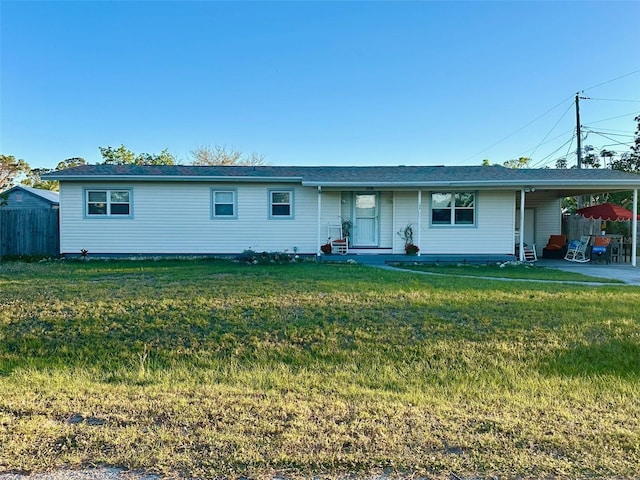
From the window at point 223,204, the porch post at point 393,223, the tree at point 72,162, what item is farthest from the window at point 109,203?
the tree at point 72,162

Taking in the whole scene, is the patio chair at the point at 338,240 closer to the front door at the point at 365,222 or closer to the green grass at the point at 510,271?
the front door at the point at 365,222

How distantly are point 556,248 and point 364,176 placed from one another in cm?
865

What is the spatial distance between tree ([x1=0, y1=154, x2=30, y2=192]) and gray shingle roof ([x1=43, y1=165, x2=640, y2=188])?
103 feet

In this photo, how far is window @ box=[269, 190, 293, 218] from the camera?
13.9 m

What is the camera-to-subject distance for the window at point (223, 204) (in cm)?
1385

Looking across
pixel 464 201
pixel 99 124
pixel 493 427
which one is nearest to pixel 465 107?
pixel 464 201

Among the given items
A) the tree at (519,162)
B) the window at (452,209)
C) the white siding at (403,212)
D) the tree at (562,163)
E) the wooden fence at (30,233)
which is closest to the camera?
the window at (452,209)

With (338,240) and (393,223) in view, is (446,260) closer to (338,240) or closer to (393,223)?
(393,223)

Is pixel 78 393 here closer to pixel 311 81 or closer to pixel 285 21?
pixel 285 21

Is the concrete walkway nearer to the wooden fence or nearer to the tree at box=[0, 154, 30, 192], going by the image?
the wooden fence

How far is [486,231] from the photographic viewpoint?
44.7 ft

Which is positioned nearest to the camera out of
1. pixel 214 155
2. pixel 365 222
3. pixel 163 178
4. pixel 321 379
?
pixel 321 379

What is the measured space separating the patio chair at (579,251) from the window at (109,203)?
1646cm

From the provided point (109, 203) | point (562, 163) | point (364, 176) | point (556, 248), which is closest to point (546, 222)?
point (556, 248)
